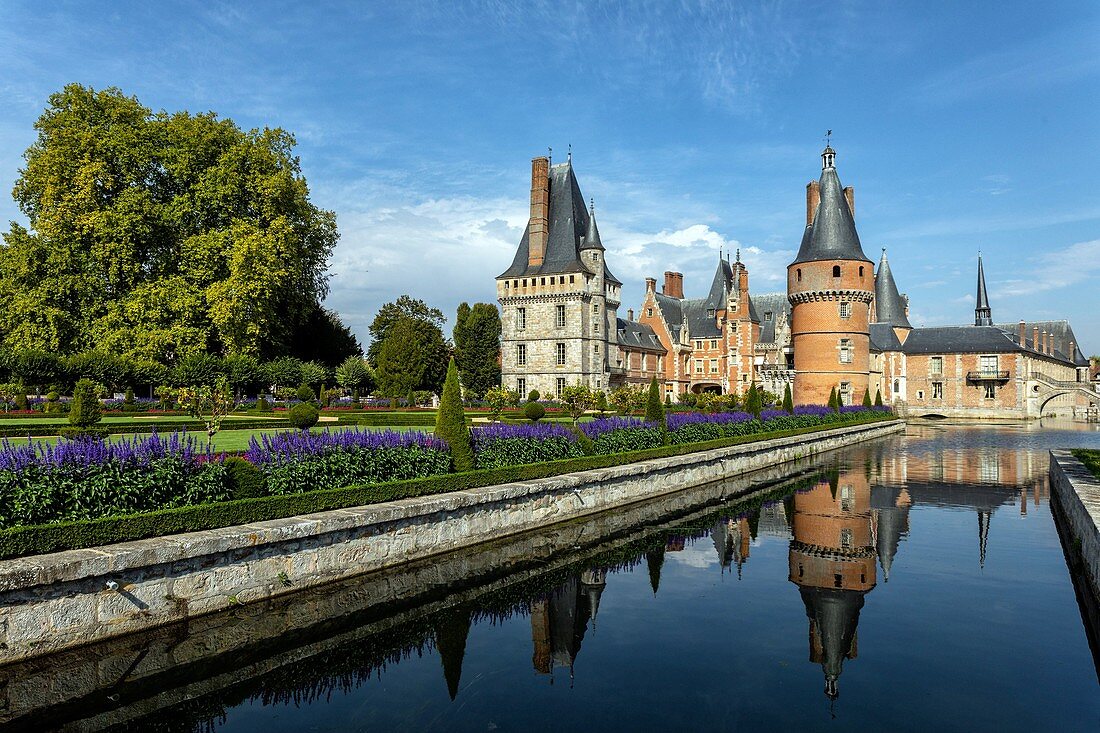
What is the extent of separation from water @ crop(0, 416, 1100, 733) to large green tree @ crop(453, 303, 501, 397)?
148ft

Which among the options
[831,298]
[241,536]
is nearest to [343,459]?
[241,536]

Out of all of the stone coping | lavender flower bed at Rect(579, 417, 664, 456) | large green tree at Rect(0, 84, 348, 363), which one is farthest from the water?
large green tree at Rect(0, 84, 348, 363)

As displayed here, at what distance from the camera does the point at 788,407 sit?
2881 centimetres

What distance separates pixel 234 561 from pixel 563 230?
36.6m

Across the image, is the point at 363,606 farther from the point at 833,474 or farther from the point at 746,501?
the point at 833,474

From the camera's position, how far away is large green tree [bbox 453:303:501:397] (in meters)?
55.9

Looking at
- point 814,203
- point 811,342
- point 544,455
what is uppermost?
point 814,203

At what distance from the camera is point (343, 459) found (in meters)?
9.55

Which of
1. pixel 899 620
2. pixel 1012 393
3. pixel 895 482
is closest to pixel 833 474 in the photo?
pixel 895 482

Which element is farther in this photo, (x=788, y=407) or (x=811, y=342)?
(x=811, y=342)

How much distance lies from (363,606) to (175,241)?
89.9 ft

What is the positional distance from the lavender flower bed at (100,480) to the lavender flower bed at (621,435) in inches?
319

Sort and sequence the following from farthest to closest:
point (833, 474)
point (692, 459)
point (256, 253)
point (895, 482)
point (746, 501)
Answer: point (256, 253), point (833, 474), point (895, 482), point (692, 459), point (746, 501)

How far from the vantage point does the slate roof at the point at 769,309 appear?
56250 mm
